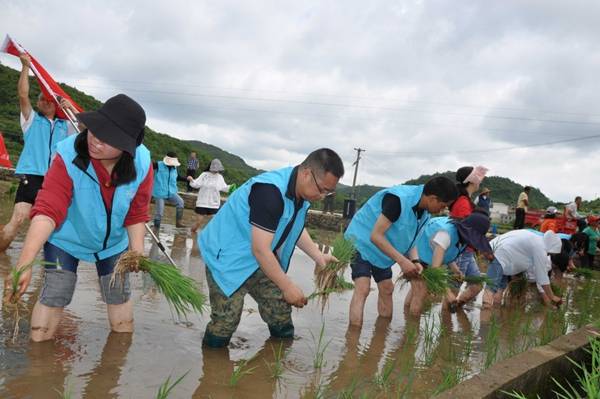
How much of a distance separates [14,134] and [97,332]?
853 inches

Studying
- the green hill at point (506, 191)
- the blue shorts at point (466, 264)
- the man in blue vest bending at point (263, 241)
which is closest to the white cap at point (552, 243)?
the blue shorts at point (466, 264)

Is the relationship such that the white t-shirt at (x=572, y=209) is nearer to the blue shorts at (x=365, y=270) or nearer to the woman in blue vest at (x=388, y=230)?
the woman in blue vest at (x=388, y=230)

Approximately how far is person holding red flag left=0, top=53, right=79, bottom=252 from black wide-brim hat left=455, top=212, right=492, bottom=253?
404 cm

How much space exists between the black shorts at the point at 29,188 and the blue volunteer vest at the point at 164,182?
4.34 meters

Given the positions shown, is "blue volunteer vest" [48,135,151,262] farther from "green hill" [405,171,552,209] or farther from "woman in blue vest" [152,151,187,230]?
"green hill" [405,171,552,209]

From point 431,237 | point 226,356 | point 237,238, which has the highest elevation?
point 431,237

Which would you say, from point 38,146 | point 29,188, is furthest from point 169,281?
point 38,146

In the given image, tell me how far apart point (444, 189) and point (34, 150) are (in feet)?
12.5

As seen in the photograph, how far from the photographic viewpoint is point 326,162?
9.87 feet

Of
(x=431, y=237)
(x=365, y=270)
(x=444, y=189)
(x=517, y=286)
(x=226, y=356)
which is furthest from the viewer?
(x=517, y=286)

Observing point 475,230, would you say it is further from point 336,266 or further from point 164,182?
point 164,182

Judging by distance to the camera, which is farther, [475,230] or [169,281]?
[475,230]

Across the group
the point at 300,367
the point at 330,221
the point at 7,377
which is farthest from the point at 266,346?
the point at 330,221

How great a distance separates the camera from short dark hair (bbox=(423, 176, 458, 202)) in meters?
4.23
